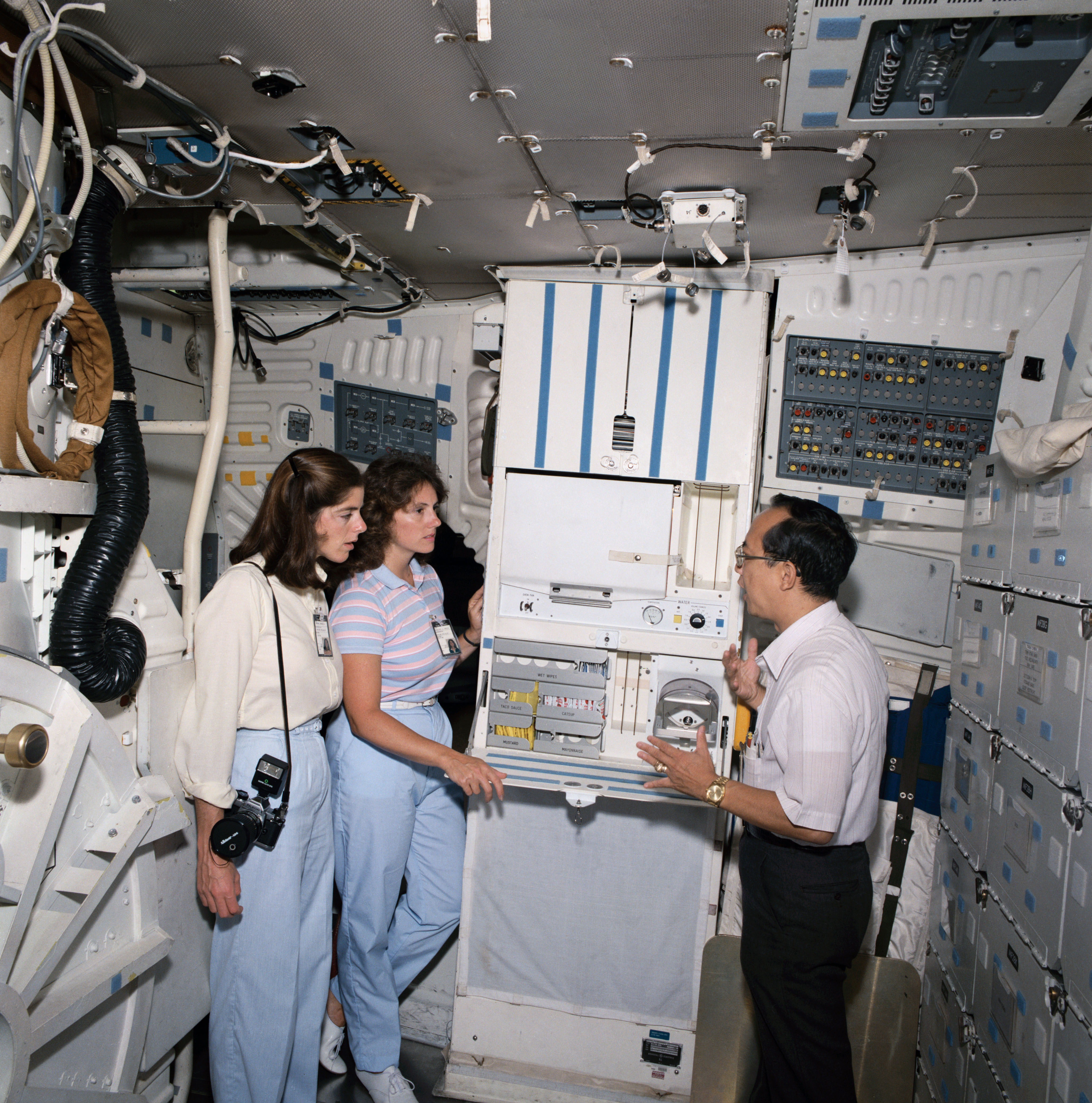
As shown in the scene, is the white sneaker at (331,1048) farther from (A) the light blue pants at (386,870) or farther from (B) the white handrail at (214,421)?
(B) the white handrail at (214,421)

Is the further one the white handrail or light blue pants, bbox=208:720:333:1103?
the white handrail

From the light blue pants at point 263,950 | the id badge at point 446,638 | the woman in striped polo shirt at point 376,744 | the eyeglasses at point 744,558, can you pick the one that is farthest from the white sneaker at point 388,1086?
the eyeglasses at point 744,558

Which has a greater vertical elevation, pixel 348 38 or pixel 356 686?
pixel 348 38

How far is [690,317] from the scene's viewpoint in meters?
2.89

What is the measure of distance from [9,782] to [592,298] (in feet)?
7.63

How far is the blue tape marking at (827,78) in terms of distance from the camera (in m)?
1.82

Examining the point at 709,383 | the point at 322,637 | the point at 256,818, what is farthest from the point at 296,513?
the point at 709,383

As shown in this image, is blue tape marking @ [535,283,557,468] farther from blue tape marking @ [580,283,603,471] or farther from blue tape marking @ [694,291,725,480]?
blue tape marking @ [694,291,725,480]

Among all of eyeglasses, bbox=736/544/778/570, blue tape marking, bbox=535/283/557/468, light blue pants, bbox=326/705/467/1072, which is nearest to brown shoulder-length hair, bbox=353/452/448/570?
blue tape marking, bbox=535/283/557/468

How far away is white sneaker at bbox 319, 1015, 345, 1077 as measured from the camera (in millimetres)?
3107

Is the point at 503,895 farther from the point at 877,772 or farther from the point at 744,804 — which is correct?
the point at 877,772

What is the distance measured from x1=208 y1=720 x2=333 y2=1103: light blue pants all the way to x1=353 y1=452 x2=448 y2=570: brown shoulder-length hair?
0.64 metres

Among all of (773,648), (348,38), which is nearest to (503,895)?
(773,648)

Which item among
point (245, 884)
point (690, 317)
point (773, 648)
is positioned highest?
point (690, 317)
